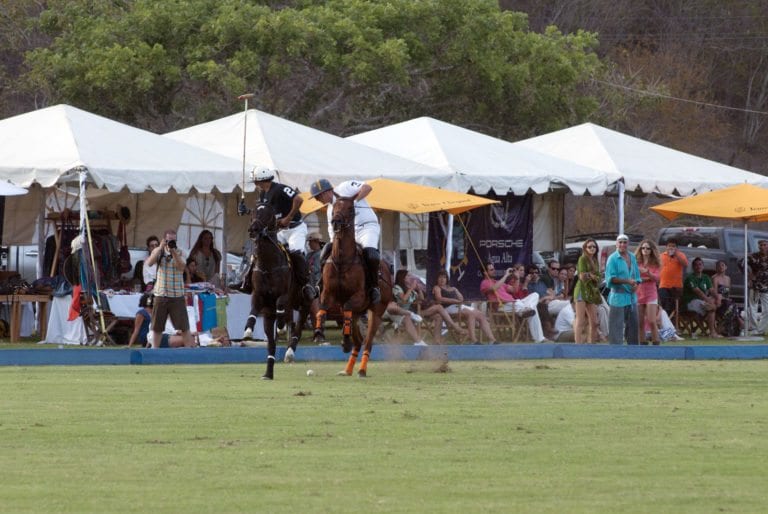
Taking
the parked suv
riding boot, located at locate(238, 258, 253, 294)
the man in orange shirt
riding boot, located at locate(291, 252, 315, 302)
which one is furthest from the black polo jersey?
the parked suv

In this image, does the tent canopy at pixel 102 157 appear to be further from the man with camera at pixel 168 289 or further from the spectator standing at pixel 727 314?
the spectator standing at pixel 727 314

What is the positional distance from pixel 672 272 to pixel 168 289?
1056 cm

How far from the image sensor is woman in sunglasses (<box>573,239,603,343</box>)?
25141 mm

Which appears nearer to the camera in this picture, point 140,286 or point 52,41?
point 140,286

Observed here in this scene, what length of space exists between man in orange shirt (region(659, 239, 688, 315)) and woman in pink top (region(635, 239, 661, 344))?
244cm

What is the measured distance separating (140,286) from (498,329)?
6.04m

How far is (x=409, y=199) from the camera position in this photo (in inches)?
963

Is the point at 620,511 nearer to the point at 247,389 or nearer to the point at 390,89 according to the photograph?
the point at 247,389

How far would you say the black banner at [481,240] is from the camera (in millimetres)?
27797

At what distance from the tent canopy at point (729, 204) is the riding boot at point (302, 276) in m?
11.6

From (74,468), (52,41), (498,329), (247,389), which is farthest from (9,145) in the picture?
(52,41)

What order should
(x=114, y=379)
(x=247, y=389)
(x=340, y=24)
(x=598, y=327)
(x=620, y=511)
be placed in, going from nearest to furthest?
(x=620, y=511) < (x=247, y=389) < (x=114, y=379) < (x=598, y=327) < (x=340, y=24)

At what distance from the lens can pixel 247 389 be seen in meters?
14.7

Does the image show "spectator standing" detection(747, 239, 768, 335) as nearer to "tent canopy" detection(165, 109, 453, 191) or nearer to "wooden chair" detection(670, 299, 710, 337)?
"wooden chair" detection(670, 299, 710, 337)
